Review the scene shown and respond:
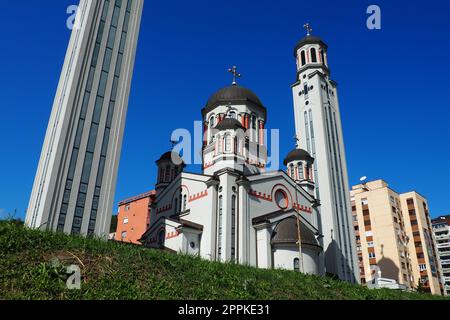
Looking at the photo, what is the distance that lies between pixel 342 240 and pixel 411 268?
90.4 feet

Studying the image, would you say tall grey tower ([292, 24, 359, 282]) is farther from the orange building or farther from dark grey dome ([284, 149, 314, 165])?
the orange building

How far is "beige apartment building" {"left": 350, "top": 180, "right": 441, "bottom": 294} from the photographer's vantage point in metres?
50.0

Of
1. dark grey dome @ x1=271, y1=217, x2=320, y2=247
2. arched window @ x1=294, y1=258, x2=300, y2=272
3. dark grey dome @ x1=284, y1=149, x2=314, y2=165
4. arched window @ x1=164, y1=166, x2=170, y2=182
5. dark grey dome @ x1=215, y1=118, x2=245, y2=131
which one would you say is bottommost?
arched window @ x1=294, y1=258, x2=300, y2=272

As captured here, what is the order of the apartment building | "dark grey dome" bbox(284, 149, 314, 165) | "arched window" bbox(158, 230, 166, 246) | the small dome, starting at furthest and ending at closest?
the apartment building, the small dome, "dark grey dome" bbox(284, 149, 314, 165), "arched window" bbox(158, 230, 166, 246)

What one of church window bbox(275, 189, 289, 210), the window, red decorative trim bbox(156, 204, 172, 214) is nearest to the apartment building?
church window bbox(275, 189, 289, 210)

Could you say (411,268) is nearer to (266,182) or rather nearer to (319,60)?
(319,60)

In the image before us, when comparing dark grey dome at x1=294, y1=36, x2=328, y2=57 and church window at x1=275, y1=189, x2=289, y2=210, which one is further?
dark grey dome at x1=294, y1=36, x2=328, y2=57

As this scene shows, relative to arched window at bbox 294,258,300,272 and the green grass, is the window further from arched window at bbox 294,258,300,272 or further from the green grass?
the green grass

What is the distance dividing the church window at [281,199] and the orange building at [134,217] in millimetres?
32081

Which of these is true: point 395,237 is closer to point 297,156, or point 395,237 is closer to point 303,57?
point 297,156

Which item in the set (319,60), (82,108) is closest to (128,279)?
(82,108)

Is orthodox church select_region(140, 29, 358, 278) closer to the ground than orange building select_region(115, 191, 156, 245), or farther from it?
closer to the ground

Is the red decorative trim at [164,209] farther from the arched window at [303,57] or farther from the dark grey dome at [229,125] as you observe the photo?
the arched window at [303,57]

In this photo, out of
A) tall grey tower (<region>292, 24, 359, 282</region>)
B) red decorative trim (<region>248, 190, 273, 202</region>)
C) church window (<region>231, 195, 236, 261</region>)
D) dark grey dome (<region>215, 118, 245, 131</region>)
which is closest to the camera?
church window (<region>231, 195, 236, 261</region>)
